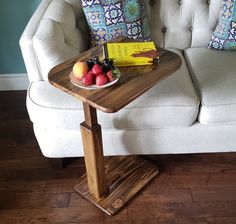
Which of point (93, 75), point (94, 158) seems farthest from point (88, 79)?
point (94, 158)

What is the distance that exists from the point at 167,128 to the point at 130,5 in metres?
0.70

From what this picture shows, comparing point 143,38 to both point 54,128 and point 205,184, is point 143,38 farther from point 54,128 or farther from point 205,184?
point 205,184

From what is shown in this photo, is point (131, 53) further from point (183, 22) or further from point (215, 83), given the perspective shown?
point (183, 22)

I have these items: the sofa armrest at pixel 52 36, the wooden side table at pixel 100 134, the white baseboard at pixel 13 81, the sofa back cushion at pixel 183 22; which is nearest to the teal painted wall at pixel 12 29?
the white baseboard at pixel 13 81

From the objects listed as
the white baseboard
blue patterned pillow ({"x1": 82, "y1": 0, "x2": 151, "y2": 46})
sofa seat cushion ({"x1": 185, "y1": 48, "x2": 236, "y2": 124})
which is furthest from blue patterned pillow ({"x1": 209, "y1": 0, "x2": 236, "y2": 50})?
the white baseboard

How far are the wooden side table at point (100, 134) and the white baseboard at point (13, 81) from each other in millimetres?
1022

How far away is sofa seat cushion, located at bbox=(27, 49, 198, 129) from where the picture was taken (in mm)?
1309

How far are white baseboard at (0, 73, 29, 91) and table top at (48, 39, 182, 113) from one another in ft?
3.69

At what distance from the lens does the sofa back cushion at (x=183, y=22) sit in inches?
67.6

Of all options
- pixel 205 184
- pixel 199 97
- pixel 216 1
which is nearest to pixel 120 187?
pixel 205 184

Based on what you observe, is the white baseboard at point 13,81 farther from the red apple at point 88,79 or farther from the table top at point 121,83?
the red apple at point 88,79

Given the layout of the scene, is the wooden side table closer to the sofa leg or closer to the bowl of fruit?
the bowl of fruit

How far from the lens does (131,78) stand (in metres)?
1.09

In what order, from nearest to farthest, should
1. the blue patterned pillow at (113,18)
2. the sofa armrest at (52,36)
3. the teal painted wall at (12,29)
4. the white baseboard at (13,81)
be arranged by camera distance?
the sofa armrest at (52,36) < the blue patterned pillow at (113,18) < the teal painted wall at (12,29) < the white baseboard at (13,81)
